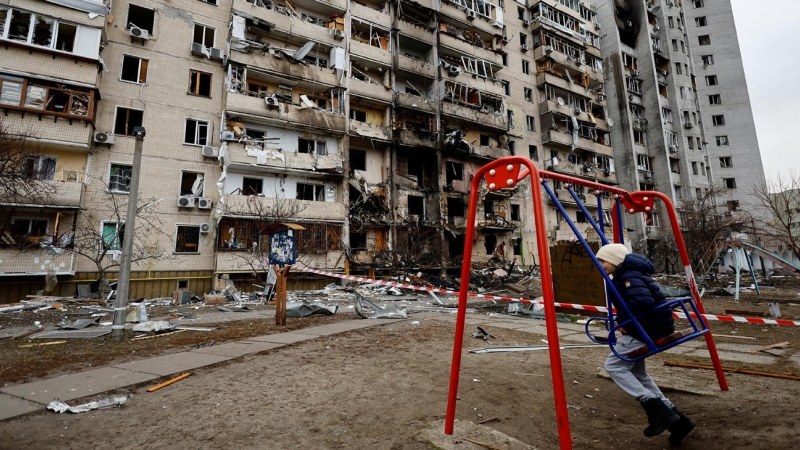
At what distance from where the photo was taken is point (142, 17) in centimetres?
2030

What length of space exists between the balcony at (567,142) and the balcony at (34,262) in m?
35.4

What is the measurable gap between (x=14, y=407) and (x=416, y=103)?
2668cm

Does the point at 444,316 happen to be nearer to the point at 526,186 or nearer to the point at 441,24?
the point at 526,186

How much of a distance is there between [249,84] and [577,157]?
31.6m

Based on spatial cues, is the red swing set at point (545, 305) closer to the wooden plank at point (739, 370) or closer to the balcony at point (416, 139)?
the wooden plank at point (739, 370)

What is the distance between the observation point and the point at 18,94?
52.0 feet

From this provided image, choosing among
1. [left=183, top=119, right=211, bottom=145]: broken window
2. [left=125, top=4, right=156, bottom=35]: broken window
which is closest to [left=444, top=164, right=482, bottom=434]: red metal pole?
[left=183, top=119, right=211, bottom=145]: broken window

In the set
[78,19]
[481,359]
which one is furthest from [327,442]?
[78,19]

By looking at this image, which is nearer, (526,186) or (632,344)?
(632,344)

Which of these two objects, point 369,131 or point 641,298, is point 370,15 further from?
point 641,298

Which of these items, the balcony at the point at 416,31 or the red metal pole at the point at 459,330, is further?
the balcony at the point at 416,31

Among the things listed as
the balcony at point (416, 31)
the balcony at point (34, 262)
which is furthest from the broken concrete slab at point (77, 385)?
the balcony at point (416, 31)

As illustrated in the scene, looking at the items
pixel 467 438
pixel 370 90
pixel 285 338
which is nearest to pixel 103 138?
pixel 370 90

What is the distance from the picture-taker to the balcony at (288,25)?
70.3 ft
